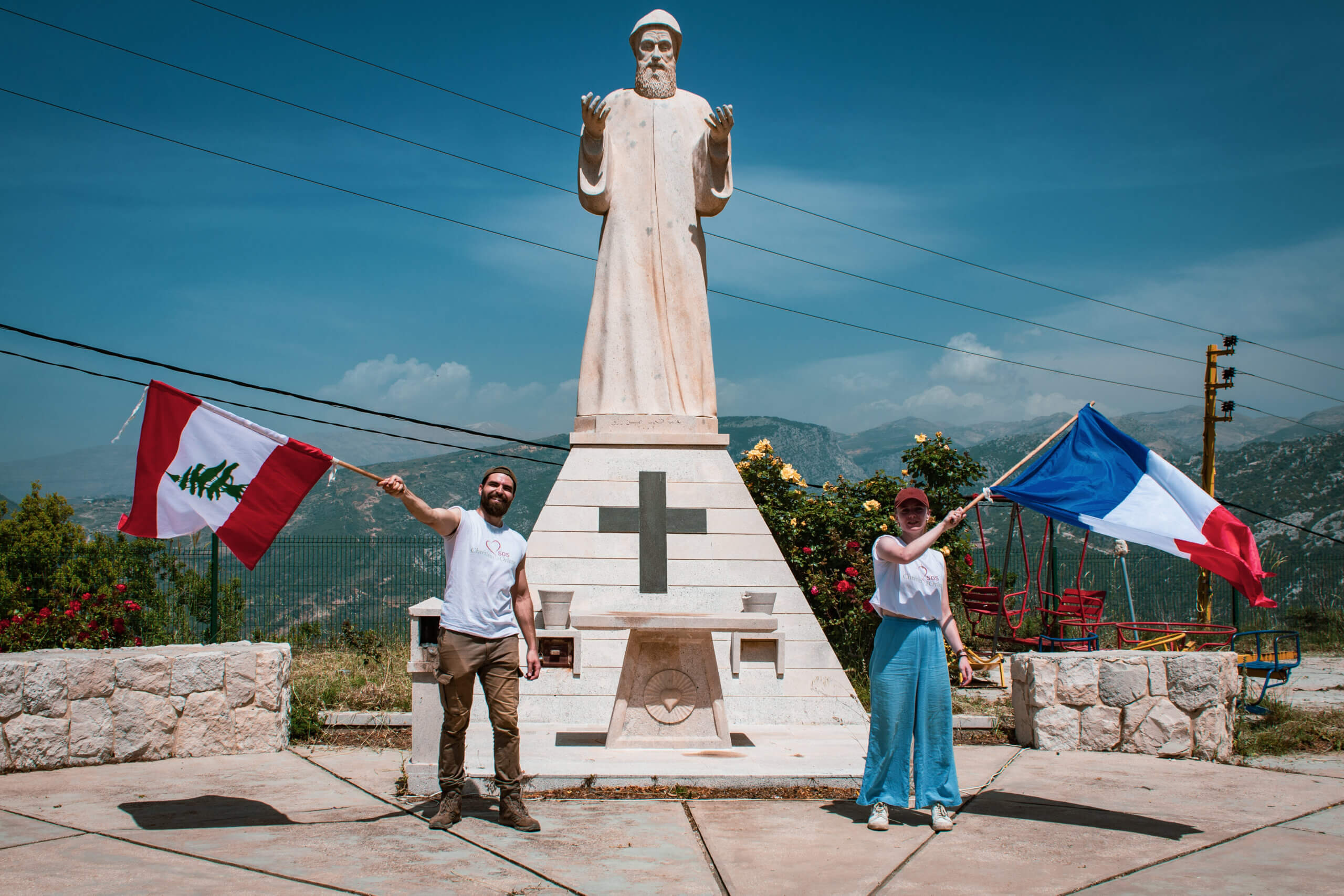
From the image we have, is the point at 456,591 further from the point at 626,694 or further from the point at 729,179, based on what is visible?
the point at 729,179

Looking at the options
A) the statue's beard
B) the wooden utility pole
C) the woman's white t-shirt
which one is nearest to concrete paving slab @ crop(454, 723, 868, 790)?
the woman's white t-shirt

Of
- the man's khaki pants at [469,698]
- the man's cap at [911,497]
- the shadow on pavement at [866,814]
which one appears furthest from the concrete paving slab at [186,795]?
the man's cap at [911,497]

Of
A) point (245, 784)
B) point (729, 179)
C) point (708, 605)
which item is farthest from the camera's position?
point (729, 179)

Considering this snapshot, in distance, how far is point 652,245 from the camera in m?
9.45

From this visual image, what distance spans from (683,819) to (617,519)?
3.49m

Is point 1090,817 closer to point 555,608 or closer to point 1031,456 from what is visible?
point 1031,456

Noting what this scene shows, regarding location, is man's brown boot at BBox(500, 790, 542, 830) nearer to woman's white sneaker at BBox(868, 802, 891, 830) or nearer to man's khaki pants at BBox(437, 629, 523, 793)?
man's khaki pants at BBox(437, 629, 523, 793)

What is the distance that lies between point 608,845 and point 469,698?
3.34ft

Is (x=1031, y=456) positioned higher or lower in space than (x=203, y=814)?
higher

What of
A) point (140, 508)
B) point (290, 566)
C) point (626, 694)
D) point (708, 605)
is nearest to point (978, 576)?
point (708, 605)

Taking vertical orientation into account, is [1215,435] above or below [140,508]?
above

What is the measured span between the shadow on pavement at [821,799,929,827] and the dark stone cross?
2.92m

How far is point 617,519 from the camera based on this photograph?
28.1ft

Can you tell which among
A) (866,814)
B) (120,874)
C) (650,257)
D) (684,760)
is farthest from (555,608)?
(650,257)
